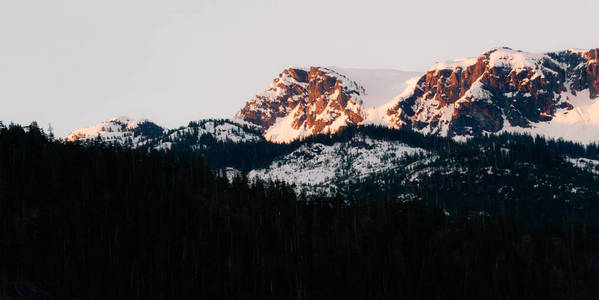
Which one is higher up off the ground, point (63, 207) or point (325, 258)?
point (63, 207)

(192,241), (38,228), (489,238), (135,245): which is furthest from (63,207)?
(489,238)

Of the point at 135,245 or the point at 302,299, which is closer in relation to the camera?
the point at 302,299

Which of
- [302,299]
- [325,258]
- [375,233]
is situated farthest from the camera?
[375,233]

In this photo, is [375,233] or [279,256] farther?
[375,233]

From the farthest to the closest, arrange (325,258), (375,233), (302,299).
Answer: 1. (375,233)
2. (325,258)
3. (302,299)

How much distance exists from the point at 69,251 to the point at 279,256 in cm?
5485

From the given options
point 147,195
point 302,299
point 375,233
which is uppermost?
point 147,195

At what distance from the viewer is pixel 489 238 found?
607ft

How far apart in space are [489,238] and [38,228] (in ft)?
411

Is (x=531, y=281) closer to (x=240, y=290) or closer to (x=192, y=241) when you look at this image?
(x=240, y=290)

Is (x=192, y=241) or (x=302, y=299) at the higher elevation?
(x=192, y=241)

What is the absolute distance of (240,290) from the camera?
164 metres

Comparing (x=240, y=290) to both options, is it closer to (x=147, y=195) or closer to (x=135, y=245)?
(x=135, y=245)

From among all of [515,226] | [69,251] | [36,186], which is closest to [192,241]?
[69,251]
